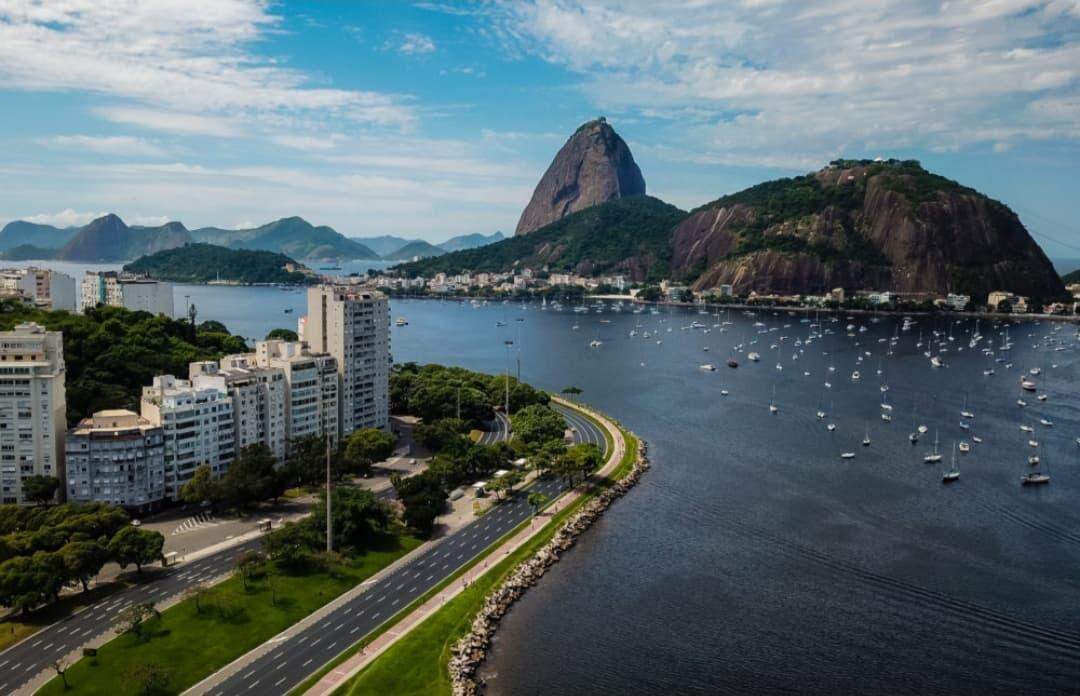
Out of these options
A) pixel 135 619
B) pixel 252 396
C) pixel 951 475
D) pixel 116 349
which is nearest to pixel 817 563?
pixel 951 475

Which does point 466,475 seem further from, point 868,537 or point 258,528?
point 868,537

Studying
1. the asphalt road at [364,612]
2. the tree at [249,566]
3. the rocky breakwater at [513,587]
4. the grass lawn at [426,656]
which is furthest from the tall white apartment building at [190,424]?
the rocky breakwater at [513,587]

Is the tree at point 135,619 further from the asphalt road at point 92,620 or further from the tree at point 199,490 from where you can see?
the tree at point 199,490

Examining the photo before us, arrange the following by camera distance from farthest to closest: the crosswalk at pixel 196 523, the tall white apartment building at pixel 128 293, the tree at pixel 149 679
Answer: the tall white apartment building at pixel 128 293
the crosswalk at pixel 196 523
the tree at pixel 149 679

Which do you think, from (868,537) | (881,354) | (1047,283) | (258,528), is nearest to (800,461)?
(868,537)

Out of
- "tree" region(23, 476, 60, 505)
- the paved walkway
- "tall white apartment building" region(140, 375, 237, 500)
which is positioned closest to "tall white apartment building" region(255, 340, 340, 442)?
"tall white apartment building" region(140, 375, 237, 500)

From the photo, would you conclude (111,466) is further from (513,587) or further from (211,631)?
(513,587)

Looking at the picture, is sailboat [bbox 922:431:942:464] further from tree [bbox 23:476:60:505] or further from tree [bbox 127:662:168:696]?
tree [bbox 23:476:60:505]
